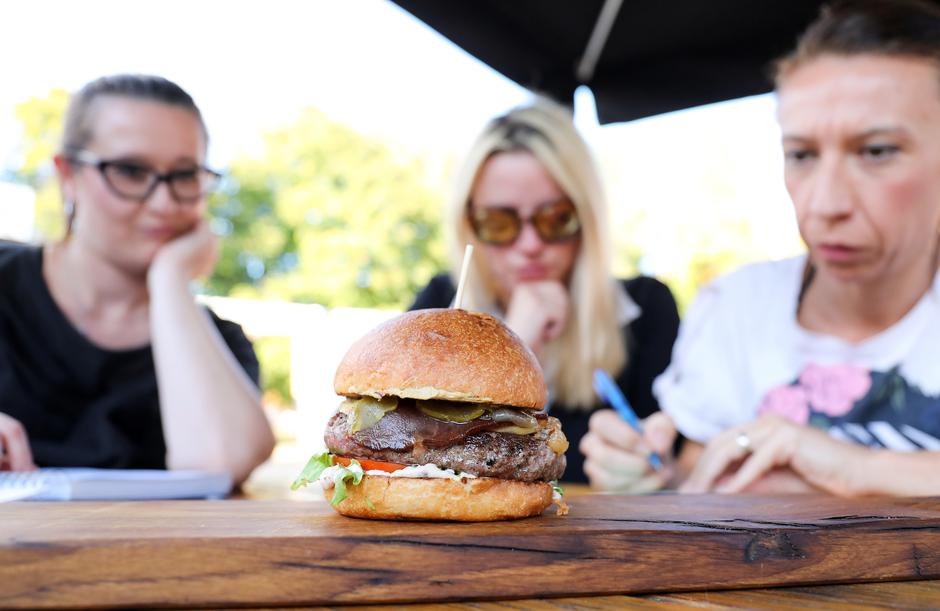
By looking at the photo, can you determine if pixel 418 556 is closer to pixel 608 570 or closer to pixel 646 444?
pixel 608 570

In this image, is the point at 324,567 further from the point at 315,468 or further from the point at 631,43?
the point at 631,43

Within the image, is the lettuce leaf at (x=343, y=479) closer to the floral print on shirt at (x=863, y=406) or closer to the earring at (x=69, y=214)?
the floral print on shirt at (x=863, y=406)

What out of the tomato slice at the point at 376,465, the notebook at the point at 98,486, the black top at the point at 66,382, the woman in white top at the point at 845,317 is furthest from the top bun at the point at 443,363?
the black top at the point at 66,382

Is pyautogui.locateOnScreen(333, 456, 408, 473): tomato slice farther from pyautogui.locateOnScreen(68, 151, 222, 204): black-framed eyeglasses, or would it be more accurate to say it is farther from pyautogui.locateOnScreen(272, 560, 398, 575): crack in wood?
pyautogui.locateOnScreen(68, 151, 222, 204): black-framed eyeglasses

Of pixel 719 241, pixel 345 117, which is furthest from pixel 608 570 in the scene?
pixel 345 117

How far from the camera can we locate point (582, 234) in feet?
11.9

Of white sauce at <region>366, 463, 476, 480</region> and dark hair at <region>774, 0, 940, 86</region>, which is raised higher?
dark hair at <region>774, 0, 940, 86</region>

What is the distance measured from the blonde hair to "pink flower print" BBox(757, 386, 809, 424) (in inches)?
39.1

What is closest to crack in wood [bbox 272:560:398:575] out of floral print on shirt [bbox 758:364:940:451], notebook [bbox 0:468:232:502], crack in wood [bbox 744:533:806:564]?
crack in wood [bbox 744:533:806:564]

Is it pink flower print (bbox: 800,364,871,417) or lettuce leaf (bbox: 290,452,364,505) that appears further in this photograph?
pink flower print (bbox: 800,364,871,417)

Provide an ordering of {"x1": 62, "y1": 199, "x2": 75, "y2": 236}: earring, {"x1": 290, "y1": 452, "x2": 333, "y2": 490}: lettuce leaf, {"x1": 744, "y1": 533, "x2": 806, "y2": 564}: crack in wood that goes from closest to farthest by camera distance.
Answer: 1. {"x1": 744, "y1": 533, "x2": 806, "y2": 564}: crack in wood
2. {"x1": 290, "y1": 452, "x2": 333, "y2": 490}: lettuce leaf
3. {"x1": 62, "y1": 199, "x2": 75, "y2": 236}: earring

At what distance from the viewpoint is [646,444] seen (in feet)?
8.91

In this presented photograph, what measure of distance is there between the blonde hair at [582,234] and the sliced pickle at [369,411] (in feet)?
→ 6.94

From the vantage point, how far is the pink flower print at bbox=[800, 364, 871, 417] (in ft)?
8.46
